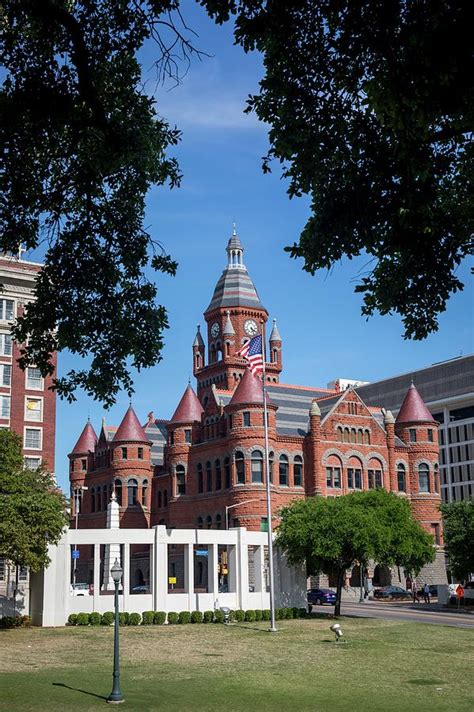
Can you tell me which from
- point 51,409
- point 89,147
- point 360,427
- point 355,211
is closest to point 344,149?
point 355,211

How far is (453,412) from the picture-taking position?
122m

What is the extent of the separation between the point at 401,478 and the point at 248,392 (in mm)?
18830

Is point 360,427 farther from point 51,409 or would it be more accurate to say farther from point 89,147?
point 89,147

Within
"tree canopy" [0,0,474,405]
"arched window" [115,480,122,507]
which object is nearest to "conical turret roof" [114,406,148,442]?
"arched window" [115,480,122,507]

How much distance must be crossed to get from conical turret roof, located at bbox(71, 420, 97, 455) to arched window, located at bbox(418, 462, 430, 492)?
36653mm

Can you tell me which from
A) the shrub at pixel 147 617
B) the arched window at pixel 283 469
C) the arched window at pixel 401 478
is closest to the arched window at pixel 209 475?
the arched window at pixel 283 469

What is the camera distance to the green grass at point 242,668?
68.2ft

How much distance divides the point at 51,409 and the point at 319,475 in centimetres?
2345

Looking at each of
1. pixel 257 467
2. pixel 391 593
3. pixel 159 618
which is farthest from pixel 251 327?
pixel 159 618

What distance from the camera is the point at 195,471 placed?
77.8 m

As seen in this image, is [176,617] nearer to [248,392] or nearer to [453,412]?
[248,392]

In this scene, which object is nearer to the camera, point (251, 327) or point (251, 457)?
point (251, 457)

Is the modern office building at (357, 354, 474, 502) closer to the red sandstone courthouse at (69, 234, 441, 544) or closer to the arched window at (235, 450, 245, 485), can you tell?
the red sandstone courthouse at (69, 234, 441, 544)

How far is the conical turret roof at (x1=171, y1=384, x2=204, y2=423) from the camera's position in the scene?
79.9 m
